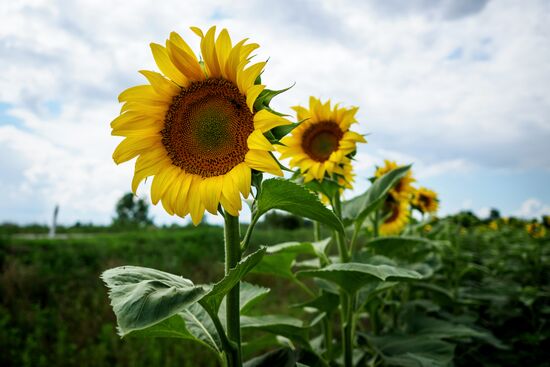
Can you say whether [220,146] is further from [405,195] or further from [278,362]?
A: [405,195]

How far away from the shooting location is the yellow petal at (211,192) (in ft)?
3.89

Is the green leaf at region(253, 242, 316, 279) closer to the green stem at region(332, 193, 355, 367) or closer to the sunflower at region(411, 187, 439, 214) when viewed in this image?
the green stem at region(332, 193, 355, 367)

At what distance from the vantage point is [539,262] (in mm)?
4336

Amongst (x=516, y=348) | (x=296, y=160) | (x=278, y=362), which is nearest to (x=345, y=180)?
(x=296, y=160)

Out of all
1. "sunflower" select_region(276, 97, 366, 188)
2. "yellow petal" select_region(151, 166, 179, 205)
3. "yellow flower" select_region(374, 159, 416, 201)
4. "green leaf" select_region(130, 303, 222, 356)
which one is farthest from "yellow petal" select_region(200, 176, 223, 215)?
"yellow flower" select_region(374, 159, 416, 201)

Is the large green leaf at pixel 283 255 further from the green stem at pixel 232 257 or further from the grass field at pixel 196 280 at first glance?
the grass field at pixel 196 280

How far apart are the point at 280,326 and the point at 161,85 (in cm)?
90

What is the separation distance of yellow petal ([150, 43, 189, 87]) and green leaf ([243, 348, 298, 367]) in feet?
2.99

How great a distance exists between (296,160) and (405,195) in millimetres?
1330

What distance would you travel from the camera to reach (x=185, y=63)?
4.15 ft

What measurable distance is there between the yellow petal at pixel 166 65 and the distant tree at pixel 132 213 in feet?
42.5

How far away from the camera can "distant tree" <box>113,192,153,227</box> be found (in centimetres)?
1401

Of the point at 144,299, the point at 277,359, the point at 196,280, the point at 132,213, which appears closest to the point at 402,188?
the point at 277,359

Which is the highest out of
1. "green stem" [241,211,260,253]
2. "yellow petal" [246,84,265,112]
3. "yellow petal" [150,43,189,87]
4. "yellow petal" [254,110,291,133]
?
"yellow petal" [150,43,189,87]
